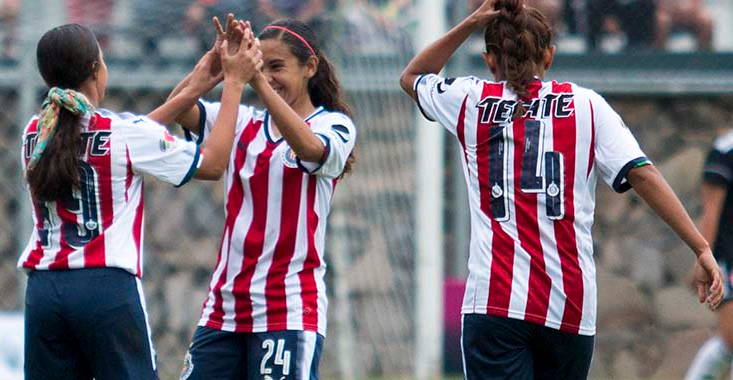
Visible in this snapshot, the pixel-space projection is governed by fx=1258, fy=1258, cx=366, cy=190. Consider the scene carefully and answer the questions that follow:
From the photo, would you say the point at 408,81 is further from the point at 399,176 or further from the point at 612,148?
the point at 399,176

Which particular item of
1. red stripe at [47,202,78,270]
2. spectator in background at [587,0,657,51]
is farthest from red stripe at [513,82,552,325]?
spectator in background at [587,0,657,51]

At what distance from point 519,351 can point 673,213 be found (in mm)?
657

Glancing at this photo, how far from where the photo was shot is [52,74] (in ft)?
13.2

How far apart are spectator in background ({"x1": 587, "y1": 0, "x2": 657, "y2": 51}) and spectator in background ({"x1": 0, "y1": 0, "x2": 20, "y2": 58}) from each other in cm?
420

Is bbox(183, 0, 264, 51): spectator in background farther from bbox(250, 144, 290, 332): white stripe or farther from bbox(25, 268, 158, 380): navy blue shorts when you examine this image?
bbox(25, 268, 158, 380): navy blue shorts

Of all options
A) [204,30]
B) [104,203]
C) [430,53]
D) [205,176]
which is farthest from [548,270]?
[204,30]

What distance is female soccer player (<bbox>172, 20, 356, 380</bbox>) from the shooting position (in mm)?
4195

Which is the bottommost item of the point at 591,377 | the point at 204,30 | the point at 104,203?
the point at 591,377

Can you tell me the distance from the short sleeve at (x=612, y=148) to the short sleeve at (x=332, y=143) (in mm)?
846

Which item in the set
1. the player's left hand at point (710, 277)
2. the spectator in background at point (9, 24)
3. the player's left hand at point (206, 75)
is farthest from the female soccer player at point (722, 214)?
the spectator in background at point (9, 24)

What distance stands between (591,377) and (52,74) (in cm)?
602

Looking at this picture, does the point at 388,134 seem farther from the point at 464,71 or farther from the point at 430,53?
the point at 430,53

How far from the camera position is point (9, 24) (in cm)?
780

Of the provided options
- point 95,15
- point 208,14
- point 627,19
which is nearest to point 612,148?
point 208,14
